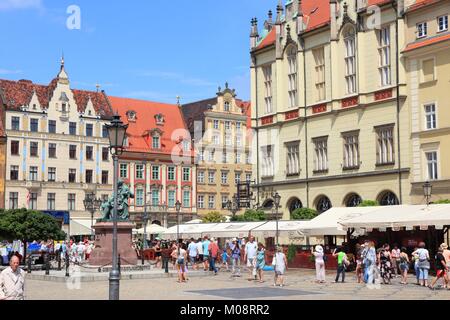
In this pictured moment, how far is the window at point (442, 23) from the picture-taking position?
41.8 m

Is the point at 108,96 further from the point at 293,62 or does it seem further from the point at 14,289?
the point at 14,289

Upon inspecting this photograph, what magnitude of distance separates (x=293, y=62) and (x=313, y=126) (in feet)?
17.7

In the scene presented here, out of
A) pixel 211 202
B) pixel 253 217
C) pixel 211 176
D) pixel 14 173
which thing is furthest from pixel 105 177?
pixel 253 217


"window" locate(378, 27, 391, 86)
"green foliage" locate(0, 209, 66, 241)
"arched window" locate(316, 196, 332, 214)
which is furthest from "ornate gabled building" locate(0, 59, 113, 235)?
"window" locate(378, 27, 391, 86)

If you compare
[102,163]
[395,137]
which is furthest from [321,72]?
[102,163]

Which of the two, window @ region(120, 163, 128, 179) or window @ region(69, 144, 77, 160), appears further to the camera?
window @ region(120, 163, 128, 179)

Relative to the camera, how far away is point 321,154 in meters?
50.8

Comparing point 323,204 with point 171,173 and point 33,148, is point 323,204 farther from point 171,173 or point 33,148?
point 33,148

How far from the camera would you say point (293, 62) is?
53719mm

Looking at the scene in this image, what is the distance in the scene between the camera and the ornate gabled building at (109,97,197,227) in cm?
7756

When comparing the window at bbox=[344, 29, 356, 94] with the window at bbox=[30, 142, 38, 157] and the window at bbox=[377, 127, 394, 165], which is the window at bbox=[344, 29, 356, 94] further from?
the window at bbox=[30, 142, 38, 157]

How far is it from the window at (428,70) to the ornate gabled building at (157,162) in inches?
1531

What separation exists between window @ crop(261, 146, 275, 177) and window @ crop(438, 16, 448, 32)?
17201 millimetres
